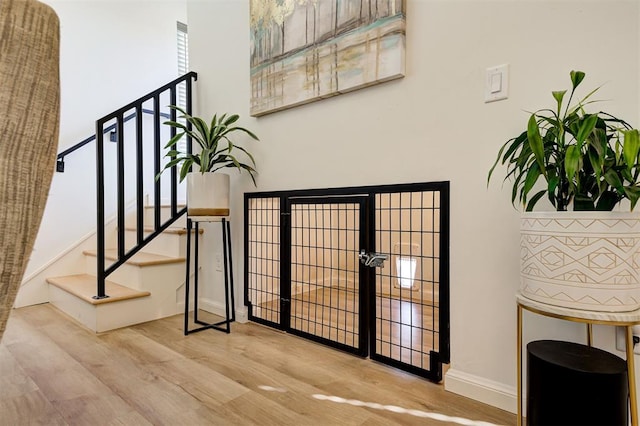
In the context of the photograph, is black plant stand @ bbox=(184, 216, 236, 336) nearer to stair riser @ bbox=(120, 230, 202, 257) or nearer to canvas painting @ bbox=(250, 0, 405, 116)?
stair riser @ bbox=(120, 230, 202, 257)

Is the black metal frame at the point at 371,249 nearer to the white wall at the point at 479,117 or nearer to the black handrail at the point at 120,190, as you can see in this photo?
the white wall at the point at 479,117

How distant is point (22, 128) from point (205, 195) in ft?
6.06

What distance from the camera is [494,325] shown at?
4.82 ft

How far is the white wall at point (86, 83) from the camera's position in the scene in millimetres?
3162

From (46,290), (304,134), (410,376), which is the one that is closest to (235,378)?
(410,376)

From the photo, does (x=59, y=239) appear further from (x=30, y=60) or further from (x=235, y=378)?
(x=30, y=60)

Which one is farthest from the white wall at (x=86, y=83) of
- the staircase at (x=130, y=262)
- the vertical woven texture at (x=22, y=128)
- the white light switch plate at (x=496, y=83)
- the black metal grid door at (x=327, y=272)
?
the white light switch plate at (x=496, y=83)

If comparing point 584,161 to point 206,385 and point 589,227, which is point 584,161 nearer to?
point 589,227

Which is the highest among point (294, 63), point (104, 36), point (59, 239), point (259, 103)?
point (104, 36)

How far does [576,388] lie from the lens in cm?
97

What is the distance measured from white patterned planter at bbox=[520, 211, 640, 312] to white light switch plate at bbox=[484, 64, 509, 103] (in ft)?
2.00

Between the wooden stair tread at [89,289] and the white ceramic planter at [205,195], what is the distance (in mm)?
750

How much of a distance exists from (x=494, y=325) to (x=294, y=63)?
1.73 metres

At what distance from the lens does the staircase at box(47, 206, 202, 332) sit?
2.35m
